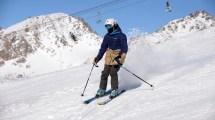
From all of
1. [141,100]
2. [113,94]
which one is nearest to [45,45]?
[113,94]

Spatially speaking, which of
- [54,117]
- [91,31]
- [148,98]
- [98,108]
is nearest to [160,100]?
[148,98]

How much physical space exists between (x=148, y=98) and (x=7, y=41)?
146ft

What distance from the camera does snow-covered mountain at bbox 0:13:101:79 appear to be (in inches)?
1865

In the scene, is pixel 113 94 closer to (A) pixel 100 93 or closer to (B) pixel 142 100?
(A) pixel 100 93

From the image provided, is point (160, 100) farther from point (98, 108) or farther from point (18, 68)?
point (18, 68)

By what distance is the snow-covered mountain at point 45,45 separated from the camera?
155 ft

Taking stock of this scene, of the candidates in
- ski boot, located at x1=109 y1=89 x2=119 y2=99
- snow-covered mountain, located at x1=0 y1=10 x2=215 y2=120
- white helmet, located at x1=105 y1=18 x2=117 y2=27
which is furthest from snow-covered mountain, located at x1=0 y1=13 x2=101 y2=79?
ski boot, located at x1=109 y1=89 x2=119 y2=99

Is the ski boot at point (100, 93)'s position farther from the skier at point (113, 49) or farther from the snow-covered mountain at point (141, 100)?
the snow-covered mountain at point (141, 100)

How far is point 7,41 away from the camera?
1961 inches

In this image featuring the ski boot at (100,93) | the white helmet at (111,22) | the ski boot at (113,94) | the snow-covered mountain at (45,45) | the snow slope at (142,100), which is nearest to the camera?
the snow slope at (142,100)

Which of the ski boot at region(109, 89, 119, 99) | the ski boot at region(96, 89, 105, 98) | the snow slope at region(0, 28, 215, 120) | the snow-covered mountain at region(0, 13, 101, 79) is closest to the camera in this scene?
the snow slope at region(0, 28, 215, 120)

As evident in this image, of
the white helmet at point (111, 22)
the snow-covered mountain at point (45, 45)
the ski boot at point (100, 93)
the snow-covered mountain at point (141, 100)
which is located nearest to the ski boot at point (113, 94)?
the snow-covered mountain at point (141, 100)

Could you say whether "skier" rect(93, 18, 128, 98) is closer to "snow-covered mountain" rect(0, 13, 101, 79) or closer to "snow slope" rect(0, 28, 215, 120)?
"snow slope" rect(0, 28, 215, 120)

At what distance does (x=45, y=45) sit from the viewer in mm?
51469
